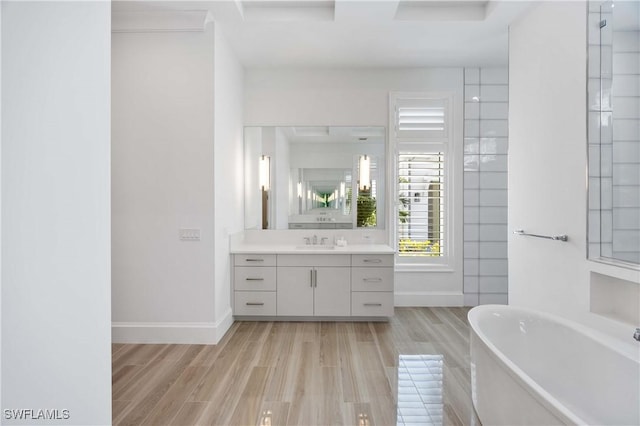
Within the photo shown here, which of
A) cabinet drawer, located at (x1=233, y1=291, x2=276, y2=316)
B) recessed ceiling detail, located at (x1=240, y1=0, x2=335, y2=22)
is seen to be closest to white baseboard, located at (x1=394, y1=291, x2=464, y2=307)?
cabinet drawer, located at (x1=233, y1=291, x2=276, y2=316)

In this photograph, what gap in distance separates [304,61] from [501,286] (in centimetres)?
338

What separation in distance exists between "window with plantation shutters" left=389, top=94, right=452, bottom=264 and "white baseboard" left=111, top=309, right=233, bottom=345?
7.52 ft

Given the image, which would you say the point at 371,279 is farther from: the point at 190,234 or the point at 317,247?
the point at 190,234

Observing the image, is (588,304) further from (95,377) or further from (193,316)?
(193,316)

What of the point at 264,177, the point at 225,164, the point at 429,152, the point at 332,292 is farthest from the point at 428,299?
the point at 225,164

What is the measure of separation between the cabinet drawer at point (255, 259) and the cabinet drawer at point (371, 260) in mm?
825

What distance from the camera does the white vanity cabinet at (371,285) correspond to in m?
3.82

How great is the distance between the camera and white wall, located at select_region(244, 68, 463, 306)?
14.2 feet

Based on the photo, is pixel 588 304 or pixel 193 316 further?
pixel 193 316

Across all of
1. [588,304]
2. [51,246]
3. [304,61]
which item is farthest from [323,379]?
[304,61]

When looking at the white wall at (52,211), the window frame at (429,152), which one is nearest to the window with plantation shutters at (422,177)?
the window frame at (429,152)

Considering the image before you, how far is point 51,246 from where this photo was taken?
92cm

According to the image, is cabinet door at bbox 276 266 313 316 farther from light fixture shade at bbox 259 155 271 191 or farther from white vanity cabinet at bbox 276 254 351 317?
light fixture shade at bbox 259 155 271 191

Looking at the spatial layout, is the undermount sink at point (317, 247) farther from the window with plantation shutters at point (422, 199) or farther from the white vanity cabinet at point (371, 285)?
the window with plantation shutters at point (422, 199)
